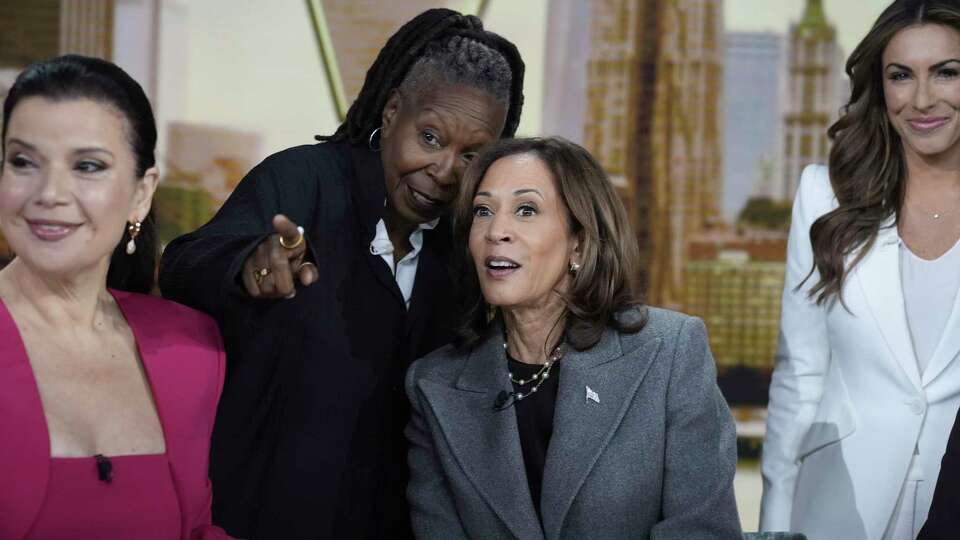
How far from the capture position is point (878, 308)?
308 cm

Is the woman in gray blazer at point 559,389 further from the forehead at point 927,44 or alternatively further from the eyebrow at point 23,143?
the eyebrow at point 23,143

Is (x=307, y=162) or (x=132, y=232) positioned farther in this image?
(x=307, y=162)

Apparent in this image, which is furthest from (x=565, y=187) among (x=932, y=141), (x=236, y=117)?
(x=236, y=117)

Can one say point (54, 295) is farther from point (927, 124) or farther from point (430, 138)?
point (927, 124)

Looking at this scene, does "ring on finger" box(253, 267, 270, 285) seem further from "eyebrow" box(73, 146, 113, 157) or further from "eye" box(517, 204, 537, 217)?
"eye" box(517, 204, 537, 217)

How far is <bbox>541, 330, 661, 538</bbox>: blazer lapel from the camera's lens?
2.65 m

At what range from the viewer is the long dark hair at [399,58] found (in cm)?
298

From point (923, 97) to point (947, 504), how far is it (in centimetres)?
105

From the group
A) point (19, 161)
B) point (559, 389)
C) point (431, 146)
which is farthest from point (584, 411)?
point (19, 161)

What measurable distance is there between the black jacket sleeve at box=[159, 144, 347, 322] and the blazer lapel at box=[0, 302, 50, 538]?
0.39 meters

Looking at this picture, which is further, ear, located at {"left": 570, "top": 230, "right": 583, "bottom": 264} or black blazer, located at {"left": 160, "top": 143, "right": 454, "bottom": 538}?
ear, located at {"left": 570, "top": 230, "right": 583, "bottom": 264}

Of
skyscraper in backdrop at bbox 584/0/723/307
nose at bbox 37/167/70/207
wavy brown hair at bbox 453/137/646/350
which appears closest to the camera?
nose at bbox 37/167/70/207

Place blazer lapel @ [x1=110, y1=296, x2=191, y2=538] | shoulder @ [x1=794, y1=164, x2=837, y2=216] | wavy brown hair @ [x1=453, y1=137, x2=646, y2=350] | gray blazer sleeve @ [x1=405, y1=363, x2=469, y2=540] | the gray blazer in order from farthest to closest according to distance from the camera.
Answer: shoulder @ [x1=794, y1=164, x2=837, y2=216], wavy brown hair @ [x1=453, y1=137, x2=646, y2=350], gray blazer sleeve @ [x1=405, y1=363, x2=469, y2=540], the gray blazer, blazer lapel @ [x1=110, y1=296, x2=191, y2=538]

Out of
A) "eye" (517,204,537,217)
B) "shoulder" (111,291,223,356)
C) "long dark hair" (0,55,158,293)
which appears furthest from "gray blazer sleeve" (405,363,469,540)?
"long dark hair" (0,55,158,293)
